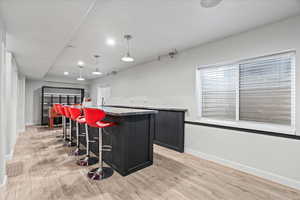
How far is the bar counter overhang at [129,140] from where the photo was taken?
7.57ft

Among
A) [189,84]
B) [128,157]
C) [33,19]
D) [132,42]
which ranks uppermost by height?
[132,42]

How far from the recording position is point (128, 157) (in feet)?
7.77

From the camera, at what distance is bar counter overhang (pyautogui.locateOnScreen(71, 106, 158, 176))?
231cm

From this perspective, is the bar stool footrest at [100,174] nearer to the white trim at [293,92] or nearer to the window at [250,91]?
the window at [250,91]

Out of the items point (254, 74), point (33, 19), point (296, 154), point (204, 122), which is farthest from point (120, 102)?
point (296, 154)

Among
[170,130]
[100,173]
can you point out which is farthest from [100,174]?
[170,130]

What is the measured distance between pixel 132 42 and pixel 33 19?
5.73 ft

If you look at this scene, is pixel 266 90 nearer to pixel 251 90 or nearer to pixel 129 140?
pixel 251 90

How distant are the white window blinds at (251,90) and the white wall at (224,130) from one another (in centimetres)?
16

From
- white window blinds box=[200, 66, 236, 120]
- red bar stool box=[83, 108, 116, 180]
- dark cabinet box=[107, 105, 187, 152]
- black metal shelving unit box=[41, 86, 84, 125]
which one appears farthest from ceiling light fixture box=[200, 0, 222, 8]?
black metal shelving unit box=[41, 86, 84, 125]

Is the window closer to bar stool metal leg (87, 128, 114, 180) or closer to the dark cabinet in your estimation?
the dark cabinet

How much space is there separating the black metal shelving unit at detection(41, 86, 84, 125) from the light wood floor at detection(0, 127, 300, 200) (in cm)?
481

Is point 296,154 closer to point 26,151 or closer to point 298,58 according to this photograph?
point 298,58

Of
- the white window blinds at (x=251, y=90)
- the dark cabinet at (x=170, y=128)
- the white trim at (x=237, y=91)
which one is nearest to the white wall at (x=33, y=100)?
the dark cabinet at (x=170, y=128)
